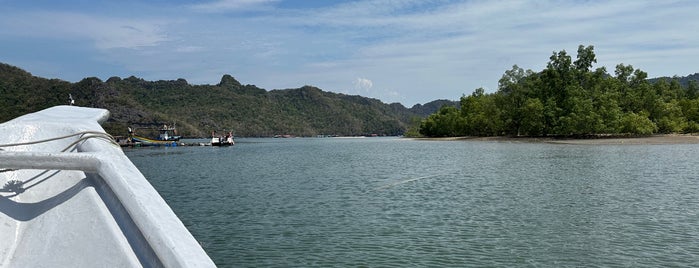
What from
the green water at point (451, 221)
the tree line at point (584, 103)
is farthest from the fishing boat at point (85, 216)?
the tree line at point (584, 103)

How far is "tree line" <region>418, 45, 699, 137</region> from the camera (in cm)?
8706

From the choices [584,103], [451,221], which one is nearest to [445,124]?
[584,103]

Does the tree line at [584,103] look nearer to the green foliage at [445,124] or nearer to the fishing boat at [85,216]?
the green foliage at [445,124]

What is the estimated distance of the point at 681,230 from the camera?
1391 cm

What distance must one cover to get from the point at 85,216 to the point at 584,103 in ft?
313

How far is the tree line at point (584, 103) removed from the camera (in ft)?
286

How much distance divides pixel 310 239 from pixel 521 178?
1955 centimetres

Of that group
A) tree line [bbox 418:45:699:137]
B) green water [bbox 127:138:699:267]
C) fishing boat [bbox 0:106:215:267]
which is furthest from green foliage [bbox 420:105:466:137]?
fishing boat [bbox 0:106:215:267]

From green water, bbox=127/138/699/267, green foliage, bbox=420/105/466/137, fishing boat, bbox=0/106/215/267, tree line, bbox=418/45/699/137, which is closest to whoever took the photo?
fishing boat, bbox=0/106/215/267

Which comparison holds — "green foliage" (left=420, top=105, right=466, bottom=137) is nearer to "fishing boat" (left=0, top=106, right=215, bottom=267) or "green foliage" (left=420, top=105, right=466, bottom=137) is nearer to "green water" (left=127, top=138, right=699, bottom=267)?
"green water" (left=127, top=138, right=699, bottom=267)

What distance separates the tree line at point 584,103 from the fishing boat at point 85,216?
92.9 metres

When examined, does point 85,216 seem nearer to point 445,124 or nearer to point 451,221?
point 451,221

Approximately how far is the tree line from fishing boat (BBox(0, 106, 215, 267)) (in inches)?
3658

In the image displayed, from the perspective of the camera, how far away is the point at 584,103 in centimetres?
8731
